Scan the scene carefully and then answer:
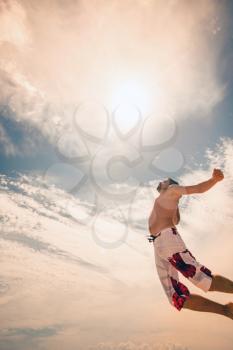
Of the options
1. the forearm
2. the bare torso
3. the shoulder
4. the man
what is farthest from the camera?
the bare torso

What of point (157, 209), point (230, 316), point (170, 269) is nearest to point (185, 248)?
point (170, 269)

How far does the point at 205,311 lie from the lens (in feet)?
22.4

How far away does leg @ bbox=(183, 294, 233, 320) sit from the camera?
22.1 ft

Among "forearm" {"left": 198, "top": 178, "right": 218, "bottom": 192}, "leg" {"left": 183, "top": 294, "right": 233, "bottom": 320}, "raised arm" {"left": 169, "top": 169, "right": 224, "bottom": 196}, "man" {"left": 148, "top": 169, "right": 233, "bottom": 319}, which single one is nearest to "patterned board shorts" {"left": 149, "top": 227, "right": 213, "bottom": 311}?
"man" {"left": 148, "top": 169, "right": 233, "bottom": 319}

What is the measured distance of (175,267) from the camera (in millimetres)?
7305

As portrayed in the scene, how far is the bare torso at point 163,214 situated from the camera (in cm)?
762

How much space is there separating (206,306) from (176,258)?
113cm

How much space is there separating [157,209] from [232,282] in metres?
2.25

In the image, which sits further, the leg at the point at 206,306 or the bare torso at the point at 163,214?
the bare torso at the point at 163,214

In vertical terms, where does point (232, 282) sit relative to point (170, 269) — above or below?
below

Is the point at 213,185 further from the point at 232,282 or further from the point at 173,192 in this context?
the point at 232,282

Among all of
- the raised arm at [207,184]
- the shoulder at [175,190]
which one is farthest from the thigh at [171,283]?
the raised arm at [207,184]

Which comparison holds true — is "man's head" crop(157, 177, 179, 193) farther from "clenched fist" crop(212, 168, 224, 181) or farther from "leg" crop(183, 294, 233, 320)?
"leg" crop(183, 294, 233, 320)

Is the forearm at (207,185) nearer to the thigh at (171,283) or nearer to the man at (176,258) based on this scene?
the man at (176,258)
